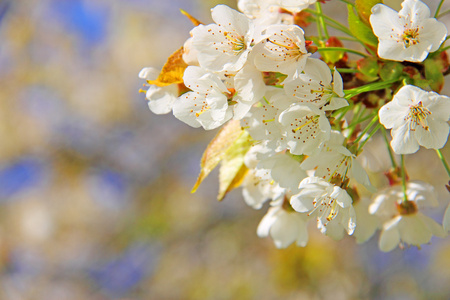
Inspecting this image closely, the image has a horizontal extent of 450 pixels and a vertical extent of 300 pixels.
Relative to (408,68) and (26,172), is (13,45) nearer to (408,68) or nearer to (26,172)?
(26,172)

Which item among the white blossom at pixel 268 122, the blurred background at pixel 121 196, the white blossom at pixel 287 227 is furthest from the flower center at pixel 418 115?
the blurred background at pixel 121 196

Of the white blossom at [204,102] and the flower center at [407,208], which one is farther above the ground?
the white blossom at [204,102]

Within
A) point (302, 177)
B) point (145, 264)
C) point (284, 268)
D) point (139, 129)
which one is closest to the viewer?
point (302, 177)

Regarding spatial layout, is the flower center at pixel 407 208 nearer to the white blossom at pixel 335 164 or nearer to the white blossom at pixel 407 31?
the white blossom at pixel 335 164

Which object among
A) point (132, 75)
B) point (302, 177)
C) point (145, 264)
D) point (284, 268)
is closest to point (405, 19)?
point (302, 177)

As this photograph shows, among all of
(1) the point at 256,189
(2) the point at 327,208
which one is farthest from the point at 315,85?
(1) the point at 256,189

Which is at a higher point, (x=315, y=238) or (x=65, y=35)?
(x=65, y=35)

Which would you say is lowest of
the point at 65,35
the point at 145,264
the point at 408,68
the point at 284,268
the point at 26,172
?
the point at 145,264

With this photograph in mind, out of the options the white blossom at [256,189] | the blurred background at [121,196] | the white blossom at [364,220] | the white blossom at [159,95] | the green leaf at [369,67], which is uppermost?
the white blossom at [159,95]
